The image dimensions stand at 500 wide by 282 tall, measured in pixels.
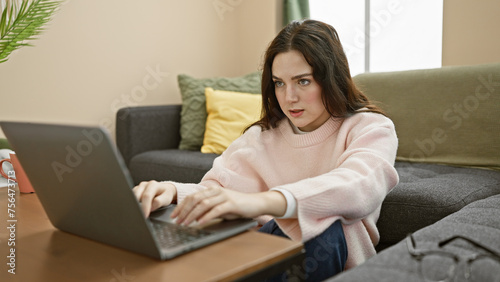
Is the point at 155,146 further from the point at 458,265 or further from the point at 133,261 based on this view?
the point at 458,265

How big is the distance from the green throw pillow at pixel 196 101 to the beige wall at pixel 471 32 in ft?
3.54

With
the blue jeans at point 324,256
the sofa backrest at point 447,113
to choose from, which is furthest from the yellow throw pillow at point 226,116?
the blue jeans at point 324,256

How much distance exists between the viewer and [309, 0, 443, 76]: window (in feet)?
8.87

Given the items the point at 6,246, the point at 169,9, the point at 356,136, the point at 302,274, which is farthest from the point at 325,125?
the point at 169,9

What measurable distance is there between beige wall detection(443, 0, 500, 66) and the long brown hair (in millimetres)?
1364

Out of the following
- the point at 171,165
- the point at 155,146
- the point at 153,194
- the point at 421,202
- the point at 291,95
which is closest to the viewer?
the point at 153,194

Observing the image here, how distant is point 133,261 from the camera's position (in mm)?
678

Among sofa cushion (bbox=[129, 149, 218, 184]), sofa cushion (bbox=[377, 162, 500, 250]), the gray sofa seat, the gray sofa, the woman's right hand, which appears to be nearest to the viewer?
the woman's right hand

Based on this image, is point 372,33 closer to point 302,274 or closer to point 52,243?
point 302,274

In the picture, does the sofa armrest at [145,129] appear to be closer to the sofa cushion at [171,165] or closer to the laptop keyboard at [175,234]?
the sofa cushion at [171,165]

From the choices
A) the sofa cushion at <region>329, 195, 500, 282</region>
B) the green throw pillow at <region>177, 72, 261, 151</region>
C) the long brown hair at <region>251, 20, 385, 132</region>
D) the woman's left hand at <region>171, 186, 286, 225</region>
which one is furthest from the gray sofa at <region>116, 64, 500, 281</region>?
the long brown hair at <region>251, 20, 385, 132</region>

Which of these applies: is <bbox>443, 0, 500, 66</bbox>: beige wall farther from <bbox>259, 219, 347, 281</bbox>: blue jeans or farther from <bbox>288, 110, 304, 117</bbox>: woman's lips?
<bbox>259, 219, 347, 281</bbox>: blue jeans

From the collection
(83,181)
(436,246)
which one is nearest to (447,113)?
(436,246)

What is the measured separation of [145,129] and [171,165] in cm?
44
